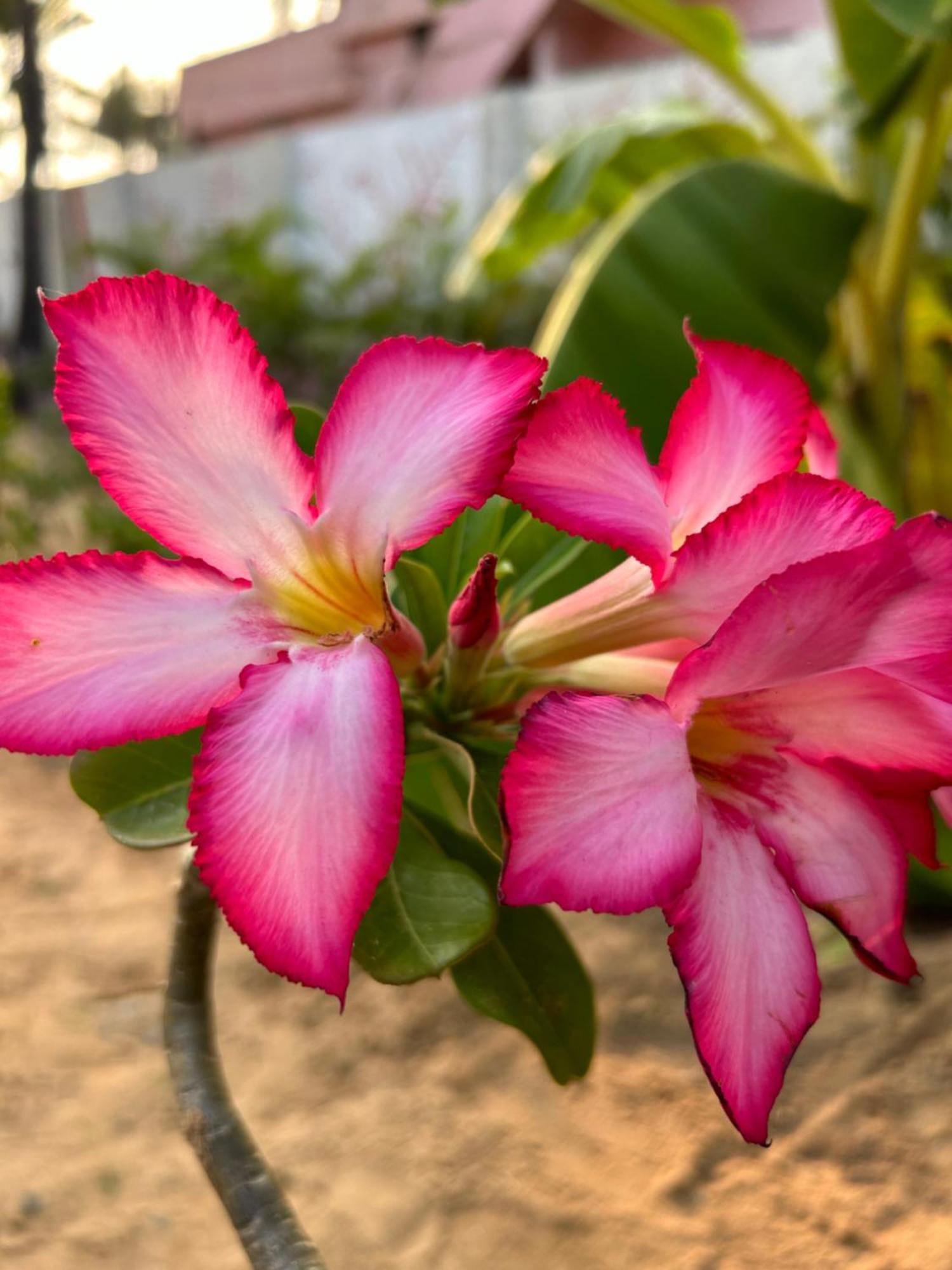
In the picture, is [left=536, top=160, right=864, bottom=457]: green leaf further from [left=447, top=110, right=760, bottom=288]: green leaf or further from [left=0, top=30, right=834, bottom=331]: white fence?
[left=0, top=30, right=834, bottom=331]: white fence

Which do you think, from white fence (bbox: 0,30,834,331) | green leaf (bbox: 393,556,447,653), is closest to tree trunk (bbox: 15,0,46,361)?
white fence (bbox: 0,30,834,331)

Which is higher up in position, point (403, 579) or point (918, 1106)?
point (403, 579)

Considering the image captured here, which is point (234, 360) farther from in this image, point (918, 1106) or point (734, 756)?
point (918, 1106)

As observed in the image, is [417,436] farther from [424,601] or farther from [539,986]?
[539,986]

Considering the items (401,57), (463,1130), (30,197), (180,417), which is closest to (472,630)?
(180,417)

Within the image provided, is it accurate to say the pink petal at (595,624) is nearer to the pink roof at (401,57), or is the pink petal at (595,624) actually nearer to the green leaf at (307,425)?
the green leaf at (307,425)

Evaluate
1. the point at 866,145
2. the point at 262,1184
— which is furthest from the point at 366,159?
the point at 262,1184
